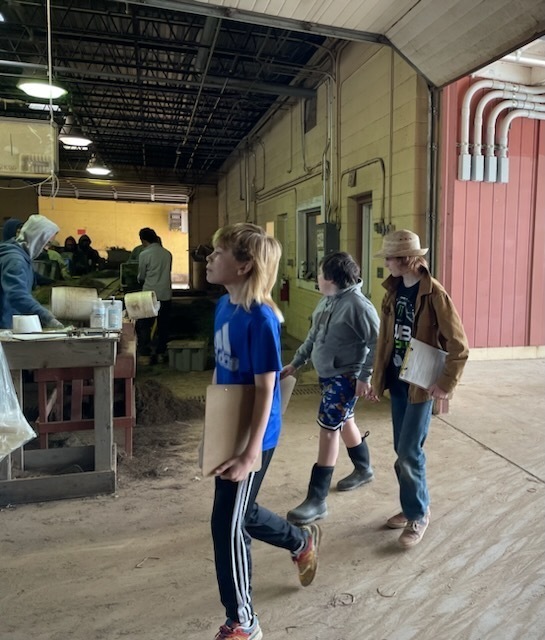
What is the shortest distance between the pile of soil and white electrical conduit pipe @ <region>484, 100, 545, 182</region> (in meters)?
A: 3.96

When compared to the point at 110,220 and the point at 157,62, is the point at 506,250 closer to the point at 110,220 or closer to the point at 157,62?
the point at 157,62

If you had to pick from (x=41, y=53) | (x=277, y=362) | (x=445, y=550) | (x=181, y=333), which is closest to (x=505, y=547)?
(x=445, y=550)

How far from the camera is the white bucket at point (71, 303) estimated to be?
3.54 m

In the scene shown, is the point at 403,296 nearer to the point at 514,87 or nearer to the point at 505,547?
the point at 505,547

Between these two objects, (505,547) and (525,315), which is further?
(525,315)

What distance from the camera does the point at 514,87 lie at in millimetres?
5727

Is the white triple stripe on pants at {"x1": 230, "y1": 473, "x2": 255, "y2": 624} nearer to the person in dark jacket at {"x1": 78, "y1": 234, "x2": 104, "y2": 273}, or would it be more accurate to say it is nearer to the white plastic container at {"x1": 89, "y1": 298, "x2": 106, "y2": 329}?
the white plastic container at {"x1": 89, "y1": 298, "x2": 106, "y2": 329}

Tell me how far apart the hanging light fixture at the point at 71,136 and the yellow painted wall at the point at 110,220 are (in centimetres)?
972

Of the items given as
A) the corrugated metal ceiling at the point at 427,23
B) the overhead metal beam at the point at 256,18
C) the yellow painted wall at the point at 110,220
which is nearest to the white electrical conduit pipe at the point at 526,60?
the corrugated metal ceiling at the point at 427,23

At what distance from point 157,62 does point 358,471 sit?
6139 millimetres

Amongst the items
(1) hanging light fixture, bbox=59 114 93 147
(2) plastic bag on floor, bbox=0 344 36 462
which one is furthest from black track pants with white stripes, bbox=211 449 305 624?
(1) hanging light fixture, bbox=59 114 93 147

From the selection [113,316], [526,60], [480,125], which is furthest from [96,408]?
[526,60]

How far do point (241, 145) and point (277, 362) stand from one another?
37.7 ft

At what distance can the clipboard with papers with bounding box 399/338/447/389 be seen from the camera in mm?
2359
